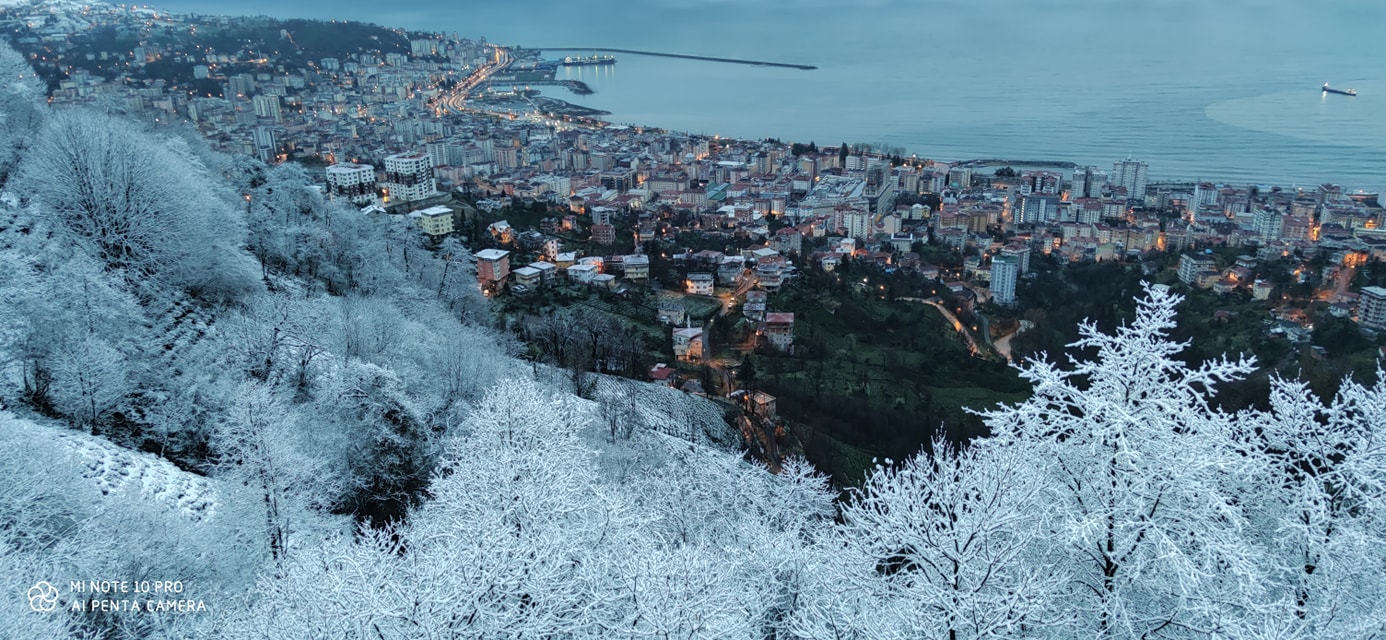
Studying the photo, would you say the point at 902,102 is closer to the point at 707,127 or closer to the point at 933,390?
the point at 707,127

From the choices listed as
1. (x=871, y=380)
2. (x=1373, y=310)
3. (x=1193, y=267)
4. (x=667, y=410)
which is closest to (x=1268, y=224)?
(x=1193, y=267)

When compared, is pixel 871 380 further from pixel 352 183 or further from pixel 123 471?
pixel 352 183

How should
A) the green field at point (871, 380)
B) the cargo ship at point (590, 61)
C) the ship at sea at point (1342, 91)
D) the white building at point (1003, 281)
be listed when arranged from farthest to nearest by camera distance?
the cargo ship at point (590, 61)
the ship at sea at point (1342, 91)
the white building at point (1003, 281)
the green field at point (871, 380)

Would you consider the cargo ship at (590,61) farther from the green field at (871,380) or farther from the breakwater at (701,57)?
the green field at (871,380)

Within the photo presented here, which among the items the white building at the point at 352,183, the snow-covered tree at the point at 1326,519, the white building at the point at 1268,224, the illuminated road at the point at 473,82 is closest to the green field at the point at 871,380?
the snow-covered tree at the point at 1326,519

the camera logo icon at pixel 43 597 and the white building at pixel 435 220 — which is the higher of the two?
the white building at pixel 435 220

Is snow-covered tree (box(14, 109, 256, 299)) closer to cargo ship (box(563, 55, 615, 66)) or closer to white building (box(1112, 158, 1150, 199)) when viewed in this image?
white building (box(1112, 158, 1150, 199))
